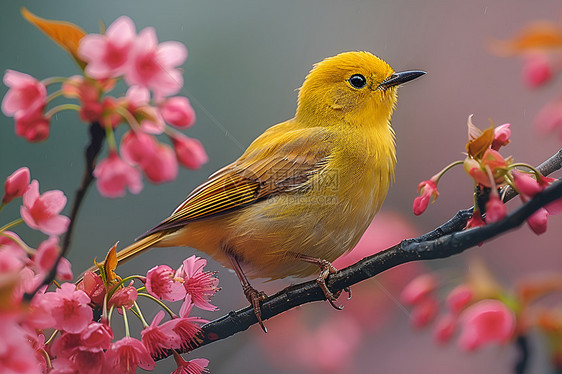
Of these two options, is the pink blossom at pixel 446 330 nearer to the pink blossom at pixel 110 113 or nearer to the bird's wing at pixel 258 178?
the pink blossom at pixel 110 113

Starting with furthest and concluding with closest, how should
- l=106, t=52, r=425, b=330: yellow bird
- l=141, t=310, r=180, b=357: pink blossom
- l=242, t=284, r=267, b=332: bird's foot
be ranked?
l=106, t=52, r=425, b=330: yellow bird, l=242, t=284, r=267, b=332: bird's foot, l=141, t=310, r=180, b=357: pink blossom

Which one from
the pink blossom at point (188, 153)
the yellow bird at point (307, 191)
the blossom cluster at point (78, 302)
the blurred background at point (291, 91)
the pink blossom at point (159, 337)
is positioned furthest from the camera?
the blurred background at point (291, 91)

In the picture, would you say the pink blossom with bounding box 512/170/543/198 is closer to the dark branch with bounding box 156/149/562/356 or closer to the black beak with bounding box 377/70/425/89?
the dark branch with bounding box 156/149/562/356

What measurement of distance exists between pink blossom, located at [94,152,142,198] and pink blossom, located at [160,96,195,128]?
0.07 metres

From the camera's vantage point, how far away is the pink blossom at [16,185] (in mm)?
798

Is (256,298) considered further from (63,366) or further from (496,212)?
(496,212)

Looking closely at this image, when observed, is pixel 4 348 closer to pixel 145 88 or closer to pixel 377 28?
pixel 145 88

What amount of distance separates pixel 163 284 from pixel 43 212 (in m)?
0.25

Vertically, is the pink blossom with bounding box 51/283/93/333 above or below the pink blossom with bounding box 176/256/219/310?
above

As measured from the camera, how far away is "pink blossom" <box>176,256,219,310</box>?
1.05 meters

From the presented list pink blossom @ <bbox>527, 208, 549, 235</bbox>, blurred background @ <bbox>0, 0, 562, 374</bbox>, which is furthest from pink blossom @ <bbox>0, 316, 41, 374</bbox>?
blurred background @ <bbox>0, 0, 562, 374</bbox>

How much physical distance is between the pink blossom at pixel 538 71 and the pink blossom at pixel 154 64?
38 centimetres

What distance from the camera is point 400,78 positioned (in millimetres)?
1555

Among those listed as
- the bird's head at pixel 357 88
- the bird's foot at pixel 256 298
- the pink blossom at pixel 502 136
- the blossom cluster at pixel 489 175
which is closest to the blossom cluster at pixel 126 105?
the blossom cluster at pixel 489 175
